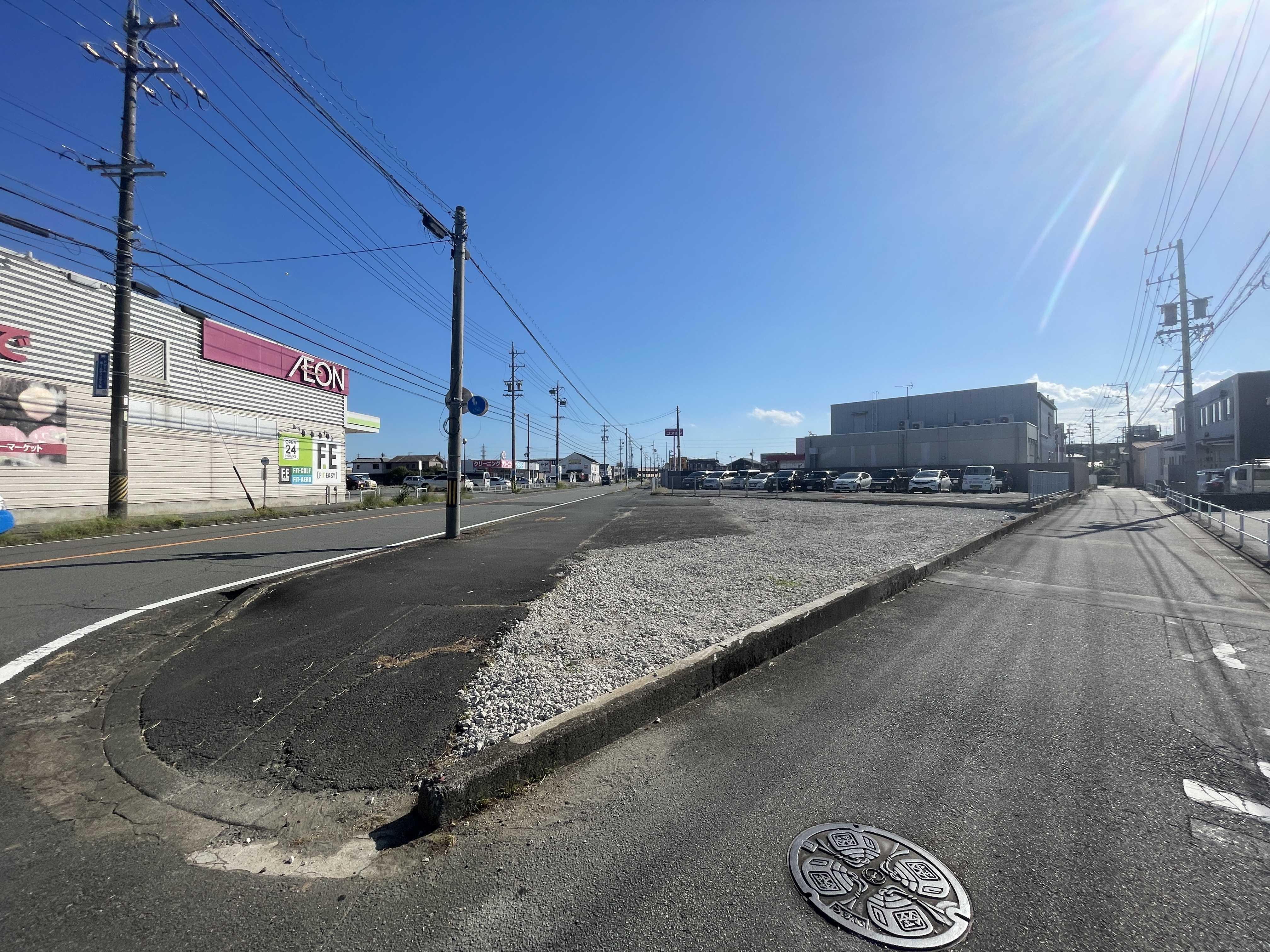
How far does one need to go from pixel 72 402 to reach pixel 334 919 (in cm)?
2522

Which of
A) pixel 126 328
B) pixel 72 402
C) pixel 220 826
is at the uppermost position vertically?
pixel 126 328

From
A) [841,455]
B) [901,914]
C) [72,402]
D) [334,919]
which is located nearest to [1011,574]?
[901,914]

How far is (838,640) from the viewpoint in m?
6.05

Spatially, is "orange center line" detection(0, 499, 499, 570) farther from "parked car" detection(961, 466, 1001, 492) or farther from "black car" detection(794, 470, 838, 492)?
"parked car" detection(961, 466, 1001, 492)

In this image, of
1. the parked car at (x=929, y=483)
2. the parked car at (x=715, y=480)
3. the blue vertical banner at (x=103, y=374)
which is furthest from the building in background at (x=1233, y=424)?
the blue vertical banner at (x=103, y=374)

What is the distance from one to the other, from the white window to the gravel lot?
21469mm

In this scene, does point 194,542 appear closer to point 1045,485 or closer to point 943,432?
point 1045,485

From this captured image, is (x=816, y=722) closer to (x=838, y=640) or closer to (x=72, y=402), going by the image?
(x=838, y=640)

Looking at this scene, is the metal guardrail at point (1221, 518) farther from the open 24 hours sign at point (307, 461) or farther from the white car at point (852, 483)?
the open 24 hours sign at point (307, 461)

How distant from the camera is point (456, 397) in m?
14.2

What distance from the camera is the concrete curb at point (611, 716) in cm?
292

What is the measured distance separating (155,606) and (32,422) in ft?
58.8

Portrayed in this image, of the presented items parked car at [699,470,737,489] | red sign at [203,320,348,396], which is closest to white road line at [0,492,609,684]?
red sign at [203,320,348,396]

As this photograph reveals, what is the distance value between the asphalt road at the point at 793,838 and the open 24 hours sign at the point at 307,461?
98.5 ft
